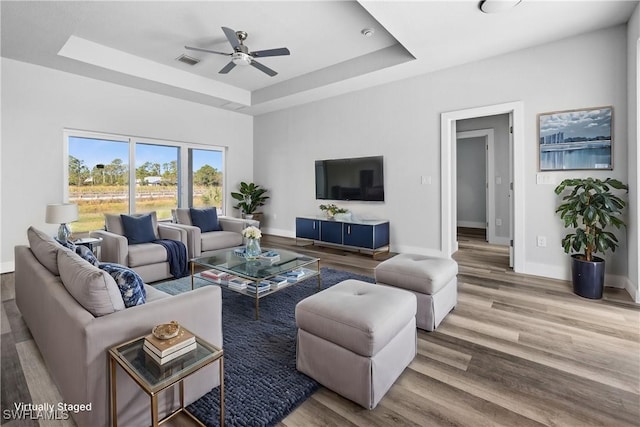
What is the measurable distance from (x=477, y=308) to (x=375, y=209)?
8.71 feet

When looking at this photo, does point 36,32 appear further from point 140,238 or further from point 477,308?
point 477,308

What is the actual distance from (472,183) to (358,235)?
4.08 meters

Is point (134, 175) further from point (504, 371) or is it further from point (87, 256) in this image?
point (504, 371)

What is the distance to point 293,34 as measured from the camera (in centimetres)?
383

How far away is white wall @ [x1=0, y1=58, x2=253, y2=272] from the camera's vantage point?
3969 mm

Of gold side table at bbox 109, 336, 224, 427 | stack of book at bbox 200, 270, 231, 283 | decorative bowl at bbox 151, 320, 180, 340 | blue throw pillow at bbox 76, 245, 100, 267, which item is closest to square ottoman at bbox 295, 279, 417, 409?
gold side table at bbox 109, 336, 224, 427

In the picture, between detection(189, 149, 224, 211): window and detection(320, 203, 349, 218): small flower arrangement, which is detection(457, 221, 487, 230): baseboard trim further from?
detection(189, 149, 224, 211): window

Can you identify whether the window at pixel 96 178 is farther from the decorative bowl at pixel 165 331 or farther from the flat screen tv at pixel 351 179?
the decorative bowl at pixel 165 331

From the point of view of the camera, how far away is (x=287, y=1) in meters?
3.15

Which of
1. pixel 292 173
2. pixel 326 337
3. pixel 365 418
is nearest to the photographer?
pixel 365 418

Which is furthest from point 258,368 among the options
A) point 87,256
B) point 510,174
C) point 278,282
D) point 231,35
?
point 510,174

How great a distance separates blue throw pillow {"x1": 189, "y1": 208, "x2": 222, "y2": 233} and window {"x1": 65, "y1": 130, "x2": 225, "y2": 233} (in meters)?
1.40

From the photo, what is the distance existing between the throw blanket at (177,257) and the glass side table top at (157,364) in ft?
8.29

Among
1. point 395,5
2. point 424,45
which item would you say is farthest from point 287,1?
point 424,45
